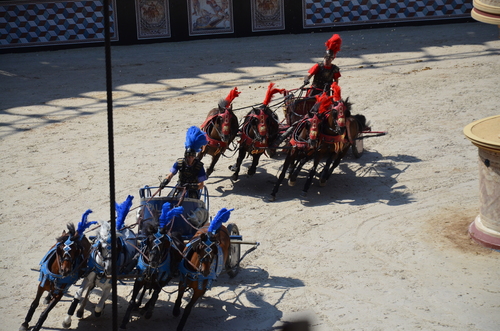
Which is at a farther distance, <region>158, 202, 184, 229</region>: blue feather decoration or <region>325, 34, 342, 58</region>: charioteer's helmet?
<region>325, 34, 342, 58</region>: charioteer's helmet

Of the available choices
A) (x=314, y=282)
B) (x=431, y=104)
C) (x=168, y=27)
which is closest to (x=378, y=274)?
(x=314, y=282)

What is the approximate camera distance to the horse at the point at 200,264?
696cm

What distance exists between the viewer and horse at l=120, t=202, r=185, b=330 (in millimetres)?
6871

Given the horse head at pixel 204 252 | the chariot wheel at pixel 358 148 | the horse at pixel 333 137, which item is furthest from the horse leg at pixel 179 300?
the chariot wheel at pixel 358 148

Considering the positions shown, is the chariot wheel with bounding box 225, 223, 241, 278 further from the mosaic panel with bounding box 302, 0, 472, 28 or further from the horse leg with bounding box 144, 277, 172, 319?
the mosaic panel with bounding box 302, 0, 472, 28

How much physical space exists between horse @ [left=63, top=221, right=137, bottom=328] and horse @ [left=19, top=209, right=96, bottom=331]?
125mm

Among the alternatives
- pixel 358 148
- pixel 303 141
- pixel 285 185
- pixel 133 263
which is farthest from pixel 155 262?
pixel 358 148

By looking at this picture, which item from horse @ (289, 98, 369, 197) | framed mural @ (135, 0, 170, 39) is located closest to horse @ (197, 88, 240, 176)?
horse @ (289, 98, 369, 197)

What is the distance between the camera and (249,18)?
22.7 m

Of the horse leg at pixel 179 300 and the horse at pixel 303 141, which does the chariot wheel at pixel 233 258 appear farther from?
the horse at pixel 303 141

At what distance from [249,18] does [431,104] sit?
927 centimetres

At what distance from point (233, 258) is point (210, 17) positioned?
51.4 ft

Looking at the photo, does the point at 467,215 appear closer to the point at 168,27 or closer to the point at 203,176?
the point at 203,176

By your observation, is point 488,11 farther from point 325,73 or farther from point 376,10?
point 376,10
